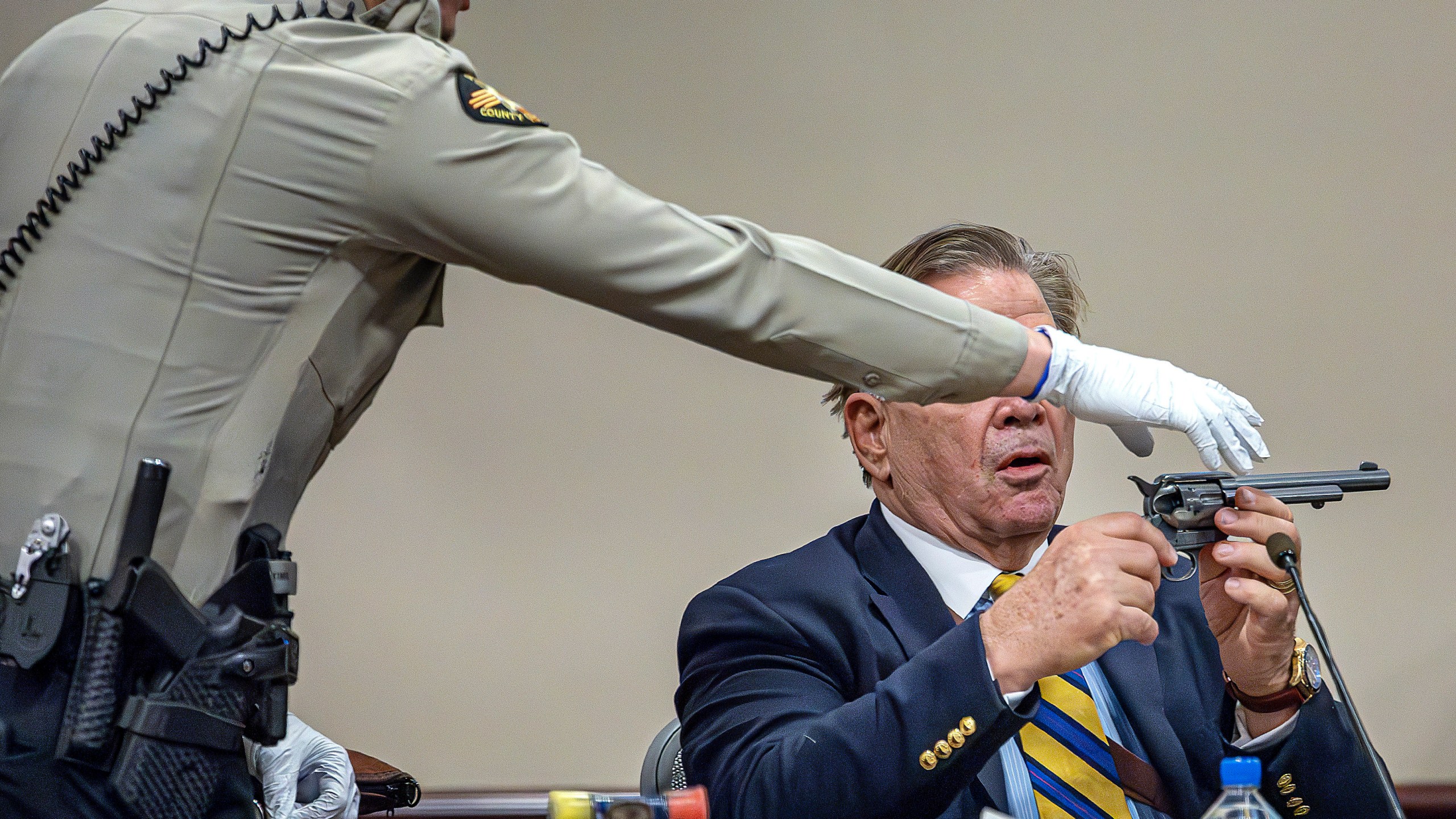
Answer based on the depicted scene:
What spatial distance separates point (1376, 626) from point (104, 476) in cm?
321

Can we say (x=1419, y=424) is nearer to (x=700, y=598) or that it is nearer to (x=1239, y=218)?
(x=1239, y=218)

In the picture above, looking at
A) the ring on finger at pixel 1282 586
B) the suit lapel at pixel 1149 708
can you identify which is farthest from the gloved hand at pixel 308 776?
the ring on finger at pixel 1282 586

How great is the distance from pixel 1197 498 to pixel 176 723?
1.12m

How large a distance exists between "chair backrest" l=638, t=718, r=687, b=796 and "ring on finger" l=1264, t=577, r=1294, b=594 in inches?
31.6

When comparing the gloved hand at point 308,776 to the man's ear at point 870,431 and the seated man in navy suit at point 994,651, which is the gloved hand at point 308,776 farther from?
the man's ear at point 870,431

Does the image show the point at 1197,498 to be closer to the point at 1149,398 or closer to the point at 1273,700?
the point at 1149,398

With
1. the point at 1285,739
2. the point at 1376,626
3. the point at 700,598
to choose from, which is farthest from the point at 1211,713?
the point at 1376,626

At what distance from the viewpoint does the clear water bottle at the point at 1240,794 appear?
3.86ft

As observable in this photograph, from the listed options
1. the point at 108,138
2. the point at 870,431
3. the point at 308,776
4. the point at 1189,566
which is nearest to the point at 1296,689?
the point at 1189,566

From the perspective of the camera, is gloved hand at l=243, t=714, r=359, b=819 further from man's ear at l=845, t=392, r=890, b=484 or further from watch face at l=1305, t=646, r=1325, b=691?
watch face at l=1305, t=646, r=1325, b=691

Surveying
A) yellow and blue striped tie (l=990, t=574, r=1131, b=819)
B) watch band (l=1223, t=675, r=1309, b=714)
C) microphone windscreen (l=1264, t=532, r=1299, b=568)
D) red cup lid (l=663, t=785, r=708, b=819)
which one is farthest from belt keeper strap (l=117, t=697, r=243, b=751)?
watch band (l=1223, t=675, r=1309, b=714)

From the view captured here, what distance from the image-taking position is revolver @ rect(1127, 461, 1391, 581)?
4.93 ft

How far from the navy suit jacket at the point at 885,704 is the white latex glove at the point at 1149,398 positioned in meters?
0.28

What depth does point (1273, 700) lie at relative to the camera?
162 centimetres
